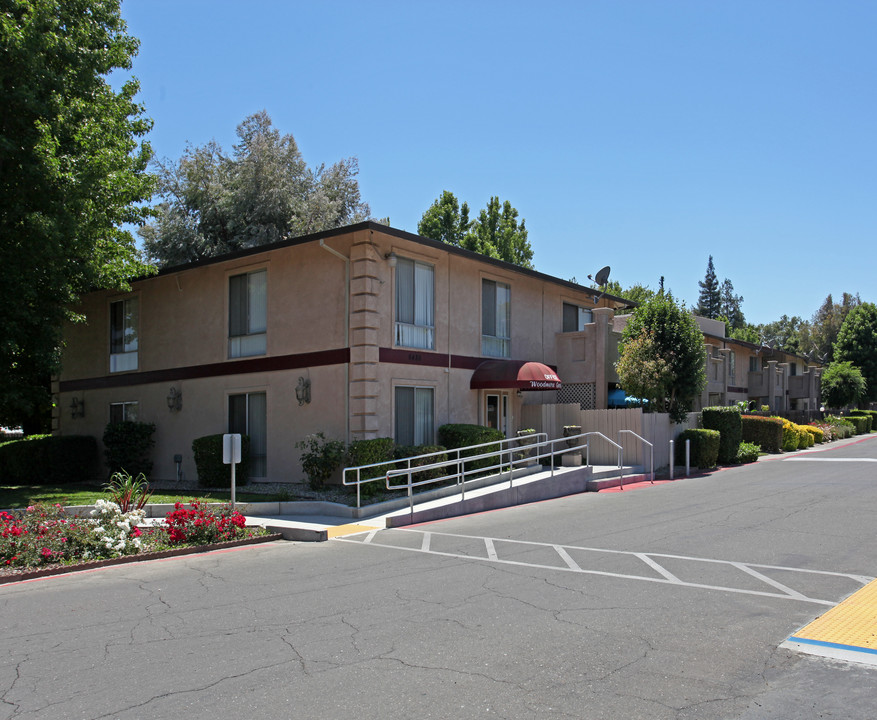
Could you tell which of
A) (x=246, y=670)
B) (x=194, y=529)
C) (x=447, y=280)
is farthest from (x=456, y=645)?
(x=447, y=280)

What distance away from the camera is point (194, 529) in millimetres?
11648

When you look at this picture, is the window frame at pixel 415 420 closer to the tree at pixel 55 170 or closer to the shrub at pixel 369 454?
the shrub at pixel 369 454

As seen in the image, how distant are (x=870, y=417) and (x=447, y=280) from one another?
154 feet

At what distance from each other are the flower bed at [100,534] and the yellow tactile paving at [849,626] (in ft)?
28.3

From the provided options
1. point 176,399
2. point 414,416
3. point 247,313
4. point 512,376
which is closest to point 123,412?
point 176,399

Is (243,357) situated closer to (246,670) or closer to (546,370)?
(546,370)

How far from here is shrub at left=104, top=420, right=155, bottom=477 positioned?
21125 millimetres

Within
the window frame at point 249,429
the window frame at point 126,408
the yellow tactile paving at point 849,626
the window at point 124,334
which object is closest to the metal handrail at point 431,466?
the window frame at point 249,429

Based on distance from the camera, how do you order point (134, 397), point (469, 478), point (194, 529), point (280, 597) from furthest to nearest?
point (134, 397) < point (469, 478) < point (194, 529) < point (280, 597)

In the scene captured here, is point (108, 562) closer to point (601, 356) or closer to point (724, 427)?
point (601, 356)

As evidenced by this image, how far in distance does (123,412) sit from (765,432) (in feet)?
80.8

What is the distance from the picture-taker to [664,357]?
75.5ft

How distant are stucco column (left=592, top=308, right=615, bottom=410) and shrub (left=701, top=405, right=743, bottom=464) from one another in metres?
4.08

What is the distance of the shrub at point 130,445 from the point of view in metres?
21.1
